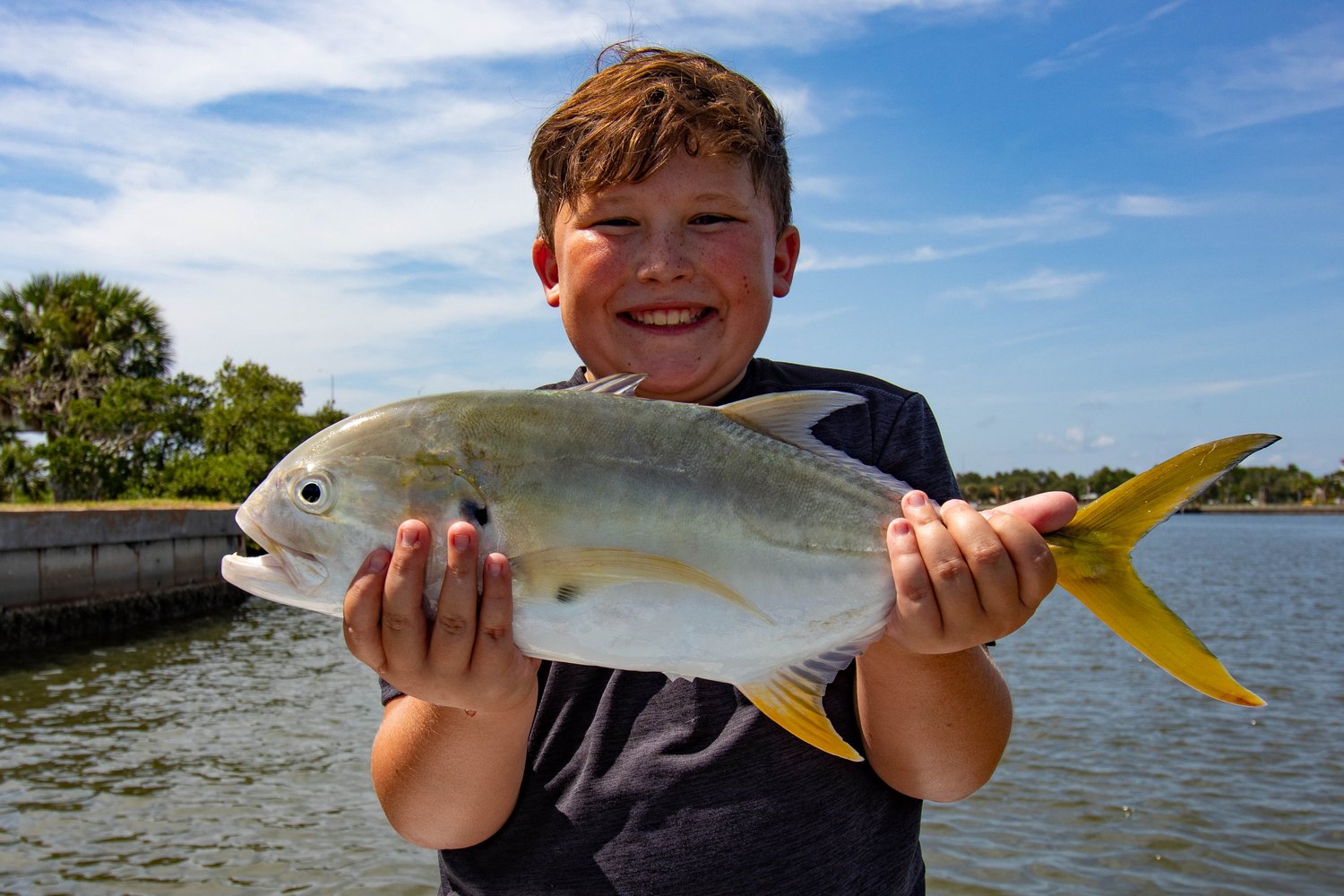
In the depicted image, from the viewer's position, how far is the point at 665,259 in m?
2.45

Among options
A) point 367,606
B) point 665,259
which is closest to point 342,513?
point 367,606

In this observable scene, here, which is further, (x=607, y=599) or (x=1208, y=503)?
(x=1208, y=503)

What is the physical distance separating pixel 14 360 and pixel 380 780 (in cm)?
3544

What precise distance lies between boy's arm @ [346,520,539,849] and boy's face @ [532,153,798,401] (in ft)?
2.87

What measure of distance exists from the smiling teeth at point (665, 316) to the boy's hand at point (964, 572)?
0.83 meters

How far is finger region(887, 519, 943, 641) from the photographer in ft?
6.41

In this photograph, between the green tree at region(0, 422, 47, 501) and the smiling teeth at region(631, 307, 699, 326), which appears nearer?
the smiling teeth at region(631, 307, 699, 326)

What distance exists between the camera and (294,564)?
1.97 m

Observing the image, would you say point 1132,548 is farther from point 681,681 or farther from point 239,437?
point 239,437

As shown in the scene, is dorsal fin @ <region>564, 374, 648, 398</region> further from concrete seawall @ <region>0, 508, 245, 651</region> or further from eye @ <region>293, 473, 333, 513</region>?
concrete seawall @ <region>0, 508, 245, 651</region>

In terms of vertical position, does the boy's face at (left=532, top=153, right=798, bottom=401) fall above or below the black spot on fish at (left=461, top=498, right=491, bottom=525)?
above

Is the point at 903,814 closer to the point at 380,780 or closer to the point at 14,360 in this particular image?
the point at 380,780

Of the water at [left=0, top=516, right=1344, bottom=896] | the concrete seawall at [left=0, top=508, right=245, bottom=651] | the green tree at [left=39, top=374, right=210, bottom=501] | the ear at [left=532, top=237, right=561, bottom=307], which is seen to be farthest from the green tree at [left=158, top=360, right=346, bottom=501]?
the ear at [left=532, top=237, right=561, bottom=307]

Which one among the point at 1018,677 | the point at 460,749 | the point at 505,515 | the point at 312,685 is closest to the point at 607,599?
the point at 505,515
